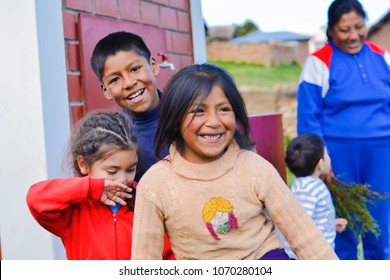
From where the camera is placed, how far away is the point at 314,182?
12.9 ft

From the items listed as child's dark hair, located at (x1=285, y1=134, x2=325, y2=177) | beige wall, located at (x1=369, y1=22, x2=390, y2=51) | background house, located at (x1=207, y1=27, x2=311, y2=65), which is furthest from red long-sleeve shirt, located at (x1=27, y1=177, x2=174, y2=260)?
background house, located at (x1=207, y1=27, x2=311, y2=65)

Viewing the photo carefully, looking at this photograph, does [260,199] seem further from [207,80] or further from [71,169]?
[71,169]

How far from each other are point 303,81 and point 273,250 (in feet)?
7.12

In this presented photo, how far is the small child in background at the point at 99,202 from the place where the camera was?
2.40 metres

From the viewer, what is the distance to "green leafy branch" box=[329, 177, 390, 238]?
424 cm

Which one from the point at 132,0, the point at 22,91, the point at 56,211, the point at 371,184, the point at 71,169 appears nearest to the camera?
the point at 56,211

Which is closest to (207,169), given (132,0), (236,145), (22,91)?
(236,145)

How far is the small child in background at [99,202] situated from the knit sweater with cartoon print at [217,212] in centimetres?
19

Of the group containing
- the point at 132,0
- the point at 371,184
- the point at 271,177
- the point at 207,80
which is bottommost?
the point at 371,184

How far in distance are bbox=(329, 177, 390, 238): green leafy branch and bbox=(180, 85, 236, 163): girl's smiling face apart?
2.15 m

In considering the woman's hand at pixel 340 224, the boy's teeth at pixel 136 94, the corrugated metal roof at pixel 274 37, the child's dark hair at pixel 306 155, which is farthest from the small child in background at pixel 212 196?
the corrugated metal roof at pixel 274 37

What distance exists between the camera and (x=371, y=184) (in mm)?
4305

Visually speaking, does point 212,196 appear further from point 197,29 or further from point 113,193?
point 197,29

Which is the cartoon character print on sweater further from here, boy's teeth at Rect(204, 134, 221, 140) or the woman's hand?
the woman's hand
